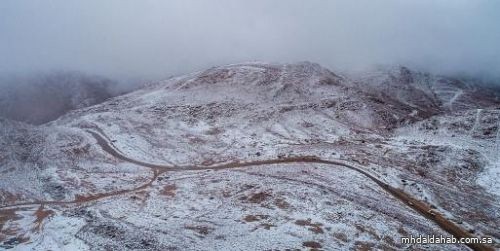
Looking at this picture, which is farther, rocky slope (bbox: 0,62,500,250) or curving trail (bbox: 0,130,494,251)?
curving trail (bbox: 0,130,494,251)

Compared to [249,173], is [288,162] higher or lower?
higher

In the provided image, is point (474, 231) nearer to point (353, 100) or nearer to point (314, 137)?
point (314, 137)

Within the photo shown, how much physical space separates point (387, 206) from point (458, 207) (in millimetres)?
8786

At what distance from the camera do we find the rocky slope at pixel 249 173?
45312 mm

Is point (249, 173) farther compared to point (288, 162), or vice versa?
point (288, 162)

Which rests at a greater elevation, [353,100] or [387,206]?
[353,100]

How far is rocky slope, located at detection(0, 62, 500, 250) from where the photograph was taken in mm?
45312

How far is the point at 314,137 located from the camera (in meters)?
82.6

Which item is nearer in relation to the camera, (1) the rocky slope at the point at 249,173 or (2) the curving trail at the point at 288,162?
(1) the rocky slope at the point at 249,173

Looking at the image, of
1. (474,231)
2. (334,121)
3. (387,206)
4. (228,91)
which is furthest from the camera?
(228,91)

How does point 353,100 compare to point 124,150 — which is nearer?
point 124,150

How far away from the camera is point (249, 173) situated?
62.2 m

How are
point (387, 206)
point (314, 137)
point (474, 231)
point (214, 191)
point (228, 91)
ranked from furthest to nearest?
1. point (228, 91)
2. point (314, 137)
3. point (214, 191)
4. point (387, 206)
5. point (474, 231)

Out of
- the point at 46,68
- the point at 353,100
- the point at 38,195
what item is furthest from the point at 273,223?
the point at 46,68
